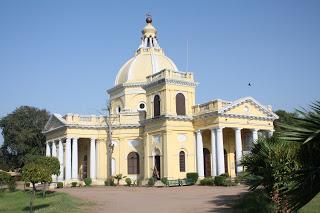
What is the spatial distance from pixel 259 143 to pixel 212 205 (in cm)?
449

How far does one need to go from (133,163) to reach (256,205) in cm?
2675

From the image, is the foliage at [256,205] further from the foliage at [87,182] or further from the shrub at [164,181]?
the foliage at [87,182]

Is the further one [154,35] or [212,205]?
[154,35]

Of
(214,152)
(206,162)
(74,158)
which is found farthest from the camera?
(74,158)

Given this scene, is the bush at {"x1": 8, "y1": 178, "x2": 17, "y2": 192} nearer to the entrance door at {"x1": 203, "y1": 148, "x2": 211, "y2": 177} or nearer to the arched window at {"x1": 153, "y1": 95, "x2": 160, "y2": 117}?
the arched window at {"x1": 153, "y1": 95, "x2": 160, "y2": 117}

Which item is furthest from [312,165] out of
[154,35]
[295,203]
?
[154,35]

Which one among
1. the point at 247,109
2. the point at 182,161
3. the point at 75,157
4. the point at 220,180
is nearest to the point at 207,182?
the point at 220,180

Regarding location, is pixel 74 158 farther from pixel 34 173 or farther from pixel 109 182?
pixel 34 173

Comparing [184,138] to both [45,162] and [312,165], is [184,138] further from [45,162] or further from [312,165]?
[312,165]

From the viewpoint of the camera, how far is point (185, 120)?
124ft

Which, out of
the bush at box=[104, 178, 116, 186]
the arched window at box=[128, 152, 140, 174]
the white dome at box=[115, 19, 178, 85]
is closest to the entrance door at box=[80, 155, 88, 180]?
the bush at box=[104, 178, 116, 186]

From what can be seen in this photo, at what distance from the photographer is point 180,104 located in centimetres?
3794

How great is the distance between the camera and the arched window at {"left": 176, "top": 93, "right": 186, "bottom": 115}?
124ft

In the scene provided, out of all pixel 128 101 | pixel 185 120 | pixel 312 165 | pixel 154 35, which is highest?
pixel 154 35
